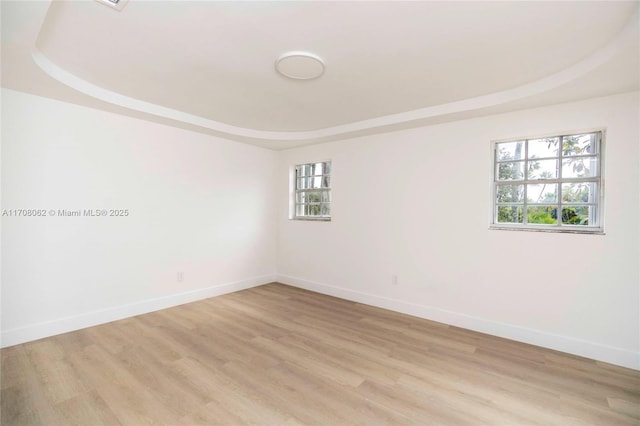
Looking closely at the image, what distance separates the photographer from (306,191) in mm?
5254

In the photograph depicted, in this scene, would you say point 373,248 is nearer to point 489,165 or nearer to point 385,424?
point 489,165

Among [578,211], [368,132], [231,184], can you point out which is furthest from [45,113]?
[578,211]

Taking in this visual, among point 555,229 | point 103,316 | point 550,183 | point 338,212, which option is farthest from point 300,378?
point 550,183

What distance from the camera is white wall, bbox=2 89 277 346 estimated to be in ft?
9.34

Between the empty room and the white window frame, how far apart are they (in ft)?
1.02

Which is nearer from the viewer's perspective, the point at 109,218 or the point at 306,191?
the point at 109,218

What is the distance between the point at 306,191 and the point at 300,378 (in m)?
3.40

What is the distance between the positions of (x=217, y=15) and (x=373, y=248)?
3.31 m

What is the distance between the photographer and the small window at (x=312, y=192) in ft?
16.2

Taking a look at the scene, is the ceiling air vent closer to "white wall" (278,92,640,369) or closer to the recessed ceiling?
the recessed ceiling

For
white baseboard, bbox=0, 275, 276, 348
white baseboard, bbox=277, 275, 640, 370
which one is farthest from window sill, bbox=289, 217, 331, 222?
white baseboard, bbox=0, 275, 276, 348

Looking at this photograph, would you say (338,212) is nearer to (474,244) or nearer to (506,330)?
(474,244)

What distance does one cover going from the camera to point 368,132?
4102 millimetres

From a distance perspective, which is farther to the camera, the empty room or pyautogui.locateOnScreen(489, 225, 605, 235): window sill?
pyautogui.locateOnScreen(489, 225, 605, 235): window sill
